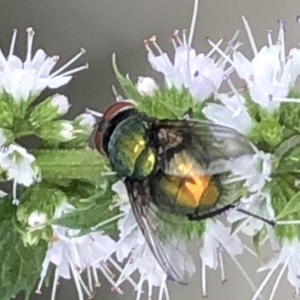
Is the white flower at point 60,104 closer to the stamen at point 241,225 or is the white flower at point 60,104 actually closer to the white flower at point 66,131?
the white flower at point 66,131

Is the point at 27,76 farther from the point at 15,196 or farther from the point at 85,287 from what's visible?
the point at 85,287

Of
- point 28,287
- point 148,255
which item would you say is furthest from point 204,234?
point 28,287

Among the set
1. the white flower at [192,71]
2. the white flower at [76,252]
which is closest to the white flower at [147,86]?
the white flower at [192,71]

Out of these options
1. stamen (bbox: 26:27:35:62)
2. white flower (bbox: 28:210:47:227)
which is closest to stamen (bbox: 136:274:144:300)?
white flower (bbox: 28:210:47:227)

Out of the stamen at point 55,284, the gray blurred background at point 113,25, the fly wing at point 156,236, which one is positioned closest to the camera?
the fly wing at point 156,236

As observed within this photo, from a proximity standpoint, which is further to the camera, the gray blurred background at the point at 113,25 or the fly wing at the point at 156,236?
the gray blurred background at the point at 113,25

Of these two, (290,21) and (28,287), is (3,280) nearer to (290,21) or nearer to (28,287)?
(28,287)

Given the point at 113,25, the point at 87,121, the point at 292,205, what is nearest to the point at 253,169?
the point at 292,205
